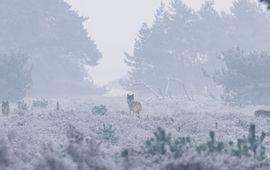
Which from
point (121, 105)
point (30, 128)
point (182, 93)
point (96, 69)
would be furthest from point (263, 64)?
point (96, 69)

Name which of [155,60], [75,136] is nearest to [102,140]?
[75,136]

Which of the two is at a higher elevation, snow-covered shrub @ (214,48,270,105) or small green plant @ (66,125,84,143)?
snow-covered shrub @ (214,48,270,105)

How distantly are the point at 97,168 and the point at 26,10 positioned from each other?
5464cm

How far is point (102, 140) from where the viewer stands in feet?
49.3

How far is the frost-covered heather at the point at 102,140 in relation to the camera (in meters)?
9.57

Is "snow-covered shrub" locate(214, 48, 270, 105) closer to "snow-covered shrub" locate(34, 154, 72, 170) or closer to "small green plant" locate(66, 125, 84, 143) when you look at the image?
"small green plant" locate(66, 125, 84, 143)

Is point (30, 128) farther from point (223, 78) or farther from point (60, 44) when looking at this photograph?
point (60, 44)

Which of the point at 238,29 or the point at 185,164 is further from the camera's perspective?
the point at 238,29

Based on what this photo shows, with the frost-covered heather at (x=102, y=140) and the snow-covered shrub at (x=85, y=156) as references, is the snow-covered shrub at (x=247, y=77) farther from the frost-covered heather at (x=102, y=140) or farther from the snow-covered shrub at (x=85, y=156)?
the snow-covered shrub at (x=85, y=156)

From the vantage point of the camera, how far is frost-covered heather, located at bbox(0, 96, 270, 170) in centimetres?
957

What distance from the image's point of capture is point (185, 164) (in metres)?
8.98

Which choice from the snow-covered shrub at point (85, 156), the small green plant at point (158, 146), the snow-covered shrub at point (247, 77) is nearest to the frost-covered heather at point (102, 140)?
the snow-covered shrub at point (85, 156)

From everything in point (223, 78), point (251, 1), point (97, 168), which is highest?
point (251, 1)

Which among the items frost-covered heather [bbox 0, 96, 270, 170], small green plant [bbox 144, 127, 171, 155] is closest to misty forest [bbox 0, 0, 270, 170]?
frost-covered heather [bbox 0, 96, 270, 170]
